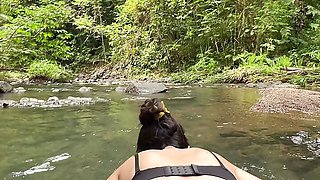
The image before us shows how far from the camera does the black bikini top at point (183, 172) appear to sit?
148cm

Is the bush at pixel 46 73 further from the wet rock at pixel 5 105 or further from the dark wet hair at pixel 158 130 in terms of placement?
the dark wet hair at pixel 158 130

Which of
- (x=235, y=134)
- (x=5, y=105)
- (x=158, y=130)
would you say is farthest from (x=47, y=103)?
(x=158, y=130)

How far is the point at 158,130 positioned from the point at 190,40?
1318cm

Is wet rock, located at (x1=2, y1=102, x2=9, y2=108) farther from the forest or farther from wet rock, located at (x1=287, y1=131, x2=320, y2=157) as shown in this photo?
wet rock, located at (x1=287, y1=131, x2=320, y2=157)

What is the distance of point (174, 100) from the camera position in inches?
305

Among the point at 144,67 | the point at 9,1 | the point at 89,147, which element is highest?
the point at 9,1

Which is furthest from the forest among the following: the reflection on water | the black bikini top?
the black bikini top

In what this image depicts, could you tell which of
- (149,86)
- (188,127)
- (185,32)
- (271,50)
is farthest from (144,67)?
(188,127)

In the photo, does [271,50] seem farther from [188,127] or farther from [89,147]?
[89,147]

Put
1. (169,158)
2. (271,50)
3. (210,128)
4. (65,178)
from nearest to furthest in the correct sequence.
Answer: (169,158), (65,178), (210,128), (271,50)

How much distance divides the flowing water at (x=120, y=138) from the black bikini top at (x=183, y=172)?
1770 mm

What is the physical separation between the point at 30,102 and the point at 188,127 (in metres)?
3.99

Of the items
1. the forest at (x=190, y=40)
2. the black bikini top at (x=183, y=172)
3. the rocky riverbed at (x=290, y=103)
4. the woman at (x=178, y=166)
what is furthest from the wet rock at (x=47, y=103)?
the black bikini top at (x=183, y=172)

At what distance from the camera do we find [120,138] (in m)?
4.57
